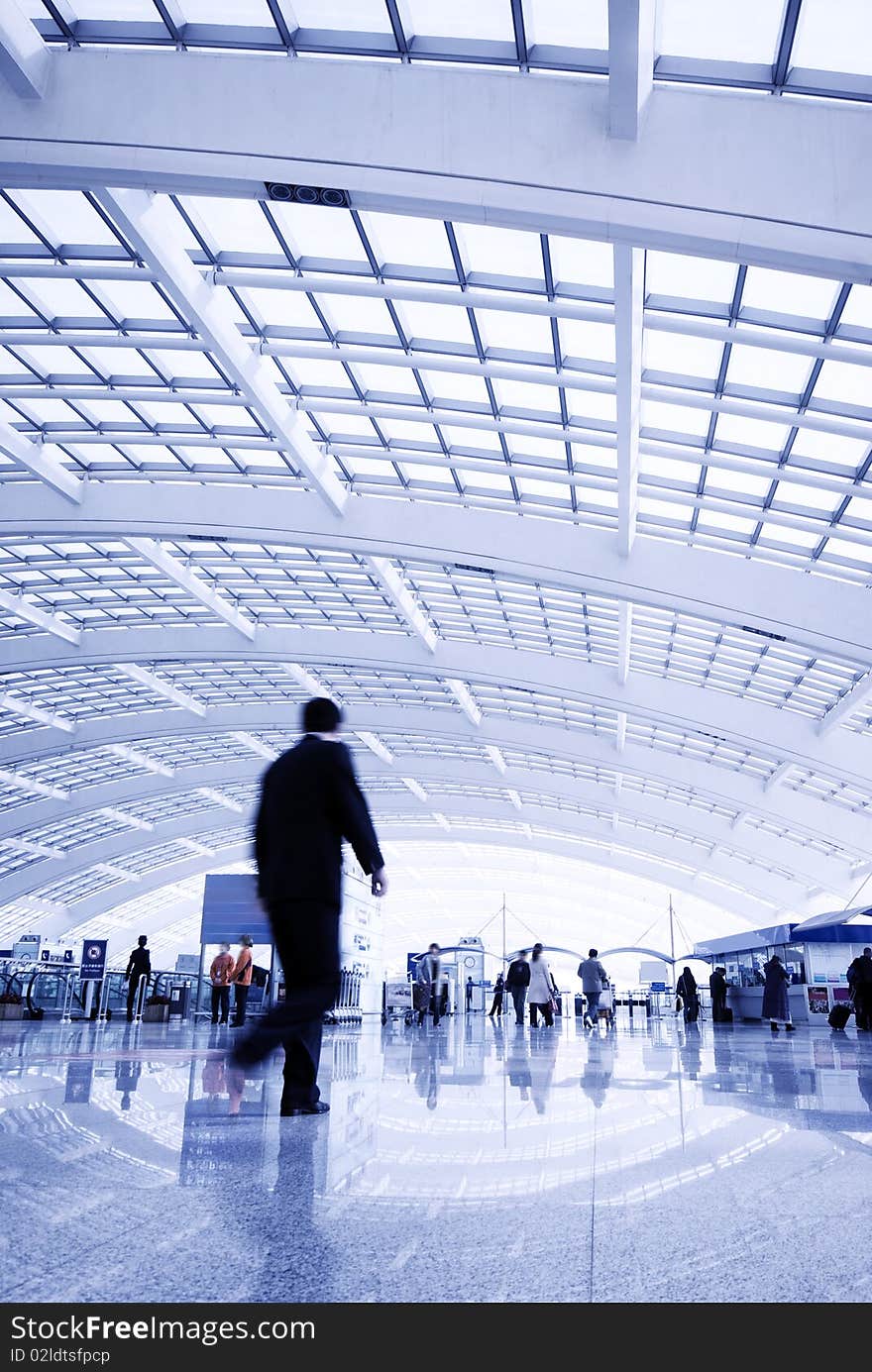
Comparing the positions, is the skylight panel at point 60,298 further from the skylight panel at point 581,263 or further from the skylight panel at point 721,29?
the skylight panel at point 721,29

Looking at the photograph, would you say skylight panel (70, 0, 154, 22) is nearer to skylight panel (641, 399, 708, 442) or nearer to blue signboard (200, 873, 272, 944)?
skylight panel (641, 399, 708, 442)

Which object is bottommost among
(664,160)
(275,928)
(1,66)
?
(275,928)

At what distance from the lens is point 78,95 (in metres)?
12.0

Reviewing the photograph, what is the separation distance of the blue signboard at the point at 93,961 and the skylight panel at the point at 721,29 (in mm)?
23770

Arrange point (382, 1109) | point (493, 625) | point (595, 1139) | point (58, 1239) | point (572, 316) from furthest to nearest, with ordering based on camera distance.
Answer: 1. point (493, 625)
2. point (572, 316)
3. point (382, 1109)
4. point (595, 1139)
5. point (58, 1239)

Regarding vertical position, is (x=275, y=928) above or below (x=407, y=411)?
below

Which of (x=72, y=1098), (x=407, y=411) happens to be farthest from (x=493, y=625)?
(x=72, y=1098)

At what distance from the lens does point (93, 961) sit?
90.6ft

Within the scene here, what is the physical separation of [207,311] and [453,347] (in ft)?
13.3

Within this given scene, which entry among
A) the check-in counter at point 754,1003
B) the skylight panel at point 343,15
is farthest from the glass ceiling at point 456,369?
the check-in counter at point 754,1003

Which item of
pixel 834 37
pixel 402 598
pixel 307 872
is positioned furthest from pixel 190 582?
pixel 307 872

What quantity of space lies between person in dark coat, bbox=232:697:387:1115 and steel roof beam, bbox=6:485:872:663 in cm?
1911
